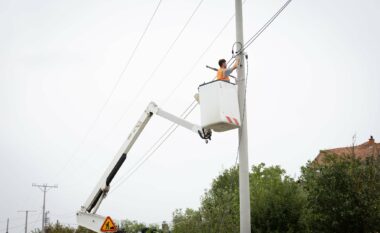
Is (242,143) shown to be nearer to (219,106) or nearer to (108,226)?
(219,106)

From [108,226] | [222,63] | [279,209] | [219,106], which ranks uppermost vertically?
[222,63]

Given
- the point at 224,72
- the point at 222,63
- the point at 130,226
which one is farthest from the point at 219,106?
the point at 130,226

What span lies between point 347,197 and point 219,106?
7.83 metres

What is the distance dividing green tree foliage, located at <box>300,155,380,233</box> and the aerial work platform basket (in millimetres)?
7137

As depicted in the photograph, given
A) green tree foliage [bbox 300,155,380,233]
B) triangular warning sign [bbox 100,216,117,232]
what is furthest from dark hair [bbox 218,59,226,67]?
triangular warning sign [bbox 100,216,117,232]

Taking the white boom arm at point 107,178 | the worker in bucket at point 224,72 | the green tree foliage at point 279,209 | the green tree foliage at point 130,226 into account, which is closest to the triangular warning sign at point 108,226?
the white boom arm at point 107,178

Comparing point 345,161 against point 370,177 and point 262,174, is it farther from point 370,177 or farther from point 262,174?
point 262,174

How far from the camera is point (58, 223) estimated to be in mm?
47656

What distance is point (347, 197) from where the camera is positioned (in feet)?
48.8

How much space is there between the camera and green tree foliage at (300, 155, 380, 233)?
1452 cm

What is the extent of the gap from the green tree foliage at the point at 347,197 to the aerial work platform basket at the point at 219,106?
7.14 meters

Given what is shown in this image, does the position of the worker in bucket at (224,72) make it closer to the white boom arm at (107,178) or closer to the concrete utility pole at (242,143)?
the concrete utility pole at (242,143)

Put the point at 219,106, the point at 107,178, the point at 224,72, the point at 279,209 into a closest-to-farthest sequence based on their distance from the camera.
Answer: the point at 219,106 → the point at 224,72 → the point at 107,178 → the point at 279,209

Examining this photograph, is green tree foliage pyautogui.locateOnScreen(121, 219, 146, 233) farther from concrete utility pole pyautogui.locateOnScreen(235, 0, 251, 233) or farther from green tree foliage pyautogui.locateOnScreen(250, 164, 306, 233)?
concrete utility pole pyautogui.locateOnScreen(235, 0, 251, 233)
